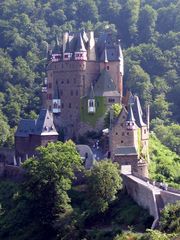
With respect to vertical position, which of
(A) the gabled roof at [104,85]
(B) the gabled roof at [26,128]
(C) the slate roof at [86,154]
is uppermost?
(A) the gabled roof at [104,85]

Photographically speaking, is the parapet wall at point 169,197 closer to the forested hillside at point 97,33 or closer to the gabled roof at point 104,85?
the gabled roof at point 104,85

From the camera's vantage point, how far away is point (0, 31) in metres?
131

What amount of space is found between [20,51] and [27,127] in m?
56.3

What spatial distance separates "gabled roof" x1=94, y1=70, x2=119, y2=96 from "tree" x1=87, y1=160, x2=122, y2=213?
41.0ft

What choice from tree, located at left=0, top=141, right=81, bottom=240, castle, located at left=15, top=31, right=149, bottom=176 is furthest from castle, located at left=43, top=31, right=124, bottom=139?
tree, located at left=0, top=141, right=81, bottom=240

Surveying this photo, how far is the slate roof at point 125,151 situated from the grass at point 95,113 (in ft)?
22.9

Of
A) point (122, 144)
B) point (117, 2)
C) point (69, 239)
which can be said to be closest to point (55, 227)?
point (69, 239)

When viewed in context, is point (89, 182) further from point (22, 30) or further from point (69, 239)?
point (22, 30)

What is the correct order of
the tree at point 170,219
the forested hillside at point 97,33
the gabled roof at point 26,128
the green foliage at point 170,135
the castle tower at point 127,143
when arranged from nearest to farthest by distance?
the tree at point 170,219 < the castle tower at point 127,143 < the gabled roof at point 26,128 < the green foliage at point 170,135 < the forested hillside at point 97,33

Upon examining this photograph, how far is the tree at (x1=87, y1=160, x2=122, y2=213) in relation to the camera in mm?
57250

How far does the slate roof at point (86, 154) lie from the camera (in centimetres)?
6356

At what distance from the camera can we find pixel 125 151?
62.6 metres

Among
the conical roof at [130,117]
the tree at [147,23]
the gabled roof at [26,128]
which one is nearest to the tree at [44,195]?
the conical roof at [130,117]

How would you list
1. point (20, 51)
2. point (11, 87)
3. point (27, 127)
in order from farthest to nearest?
point (20, 51) < point (11, 87) < point (27, 127)
